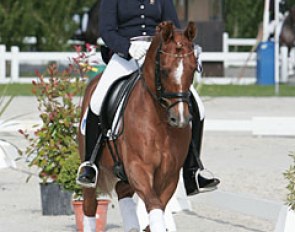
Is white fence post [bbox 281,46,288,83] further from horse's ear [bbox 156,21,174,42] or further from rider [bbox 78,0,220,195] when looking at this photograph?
horse's ear [bbox 156,21,174,42]

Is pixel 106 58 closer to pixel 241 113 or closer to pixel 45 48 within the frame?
pixel 241 113

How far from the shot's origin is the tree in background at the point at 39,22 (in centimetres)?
3191

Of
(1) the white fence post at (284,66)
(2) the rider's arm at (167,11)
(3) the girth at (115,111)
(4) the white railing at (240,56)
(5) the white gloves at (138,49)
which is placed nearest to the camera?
(3) the girth at (115,111)

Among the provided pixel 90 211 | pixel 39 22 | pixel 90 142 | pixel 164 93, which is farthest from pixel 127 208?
pixel 39 22

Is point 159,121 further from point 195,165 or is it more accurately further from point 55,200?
point 55,200

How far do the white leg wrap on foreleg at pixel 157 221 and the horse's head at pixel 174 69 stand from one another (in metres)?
0.54

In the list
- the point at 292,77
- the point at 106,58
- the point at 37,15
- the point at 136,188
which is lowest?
the point at 292,77

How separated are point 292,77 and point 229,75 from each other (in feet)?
6.14

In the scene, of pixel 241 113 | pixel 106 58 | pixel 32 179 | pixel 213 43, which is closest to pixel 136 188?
pixel 106 58

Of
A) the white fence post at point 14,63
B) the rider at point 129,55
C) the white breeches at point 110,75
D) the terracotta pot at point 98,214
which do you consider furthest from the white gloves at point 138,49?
the white fence post at point 14,63

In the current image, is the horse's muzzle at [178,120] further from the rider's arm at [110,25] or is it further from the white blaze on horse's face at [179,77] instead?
the rider's arm at [110,25]

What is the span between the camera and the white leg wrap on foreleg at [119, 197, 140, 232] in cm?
789

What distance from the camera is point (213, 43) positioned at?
104ft

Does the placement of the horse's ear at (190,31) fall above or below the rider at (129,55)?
above
